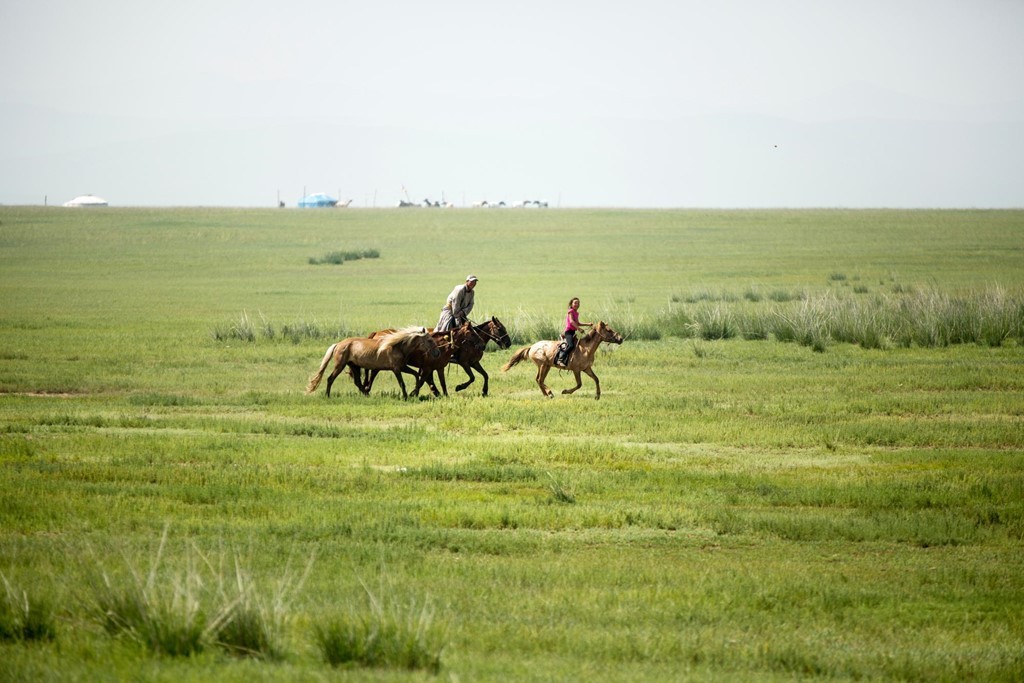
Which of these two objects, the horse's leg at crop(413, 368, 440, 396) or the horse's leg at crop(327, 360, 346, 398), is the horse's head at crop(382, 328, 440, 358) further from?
the horse's leg at crop(327, 360, 346, 398)

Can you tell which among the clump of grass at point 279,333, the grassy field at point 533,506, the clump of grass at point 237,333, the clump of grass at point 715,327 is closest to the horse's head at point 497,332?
the grassy field at point 533,506

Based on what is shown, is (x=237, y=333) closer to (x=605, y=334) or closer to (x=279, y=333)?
(x=279, y=333)

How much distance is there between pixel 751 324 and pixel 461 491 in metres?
20.0

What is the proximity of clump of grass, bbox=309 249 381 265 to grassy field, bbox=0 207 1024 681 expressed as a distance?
3363 centimetres

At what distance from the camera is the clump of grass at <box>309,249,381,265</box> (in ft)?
225

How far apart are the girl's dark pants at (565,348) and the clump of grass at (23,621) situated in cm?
1319

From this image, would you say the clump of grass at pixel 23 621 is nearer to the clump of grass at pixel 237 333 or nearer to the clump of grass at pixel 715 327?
the clump of grass at pixel 237 333

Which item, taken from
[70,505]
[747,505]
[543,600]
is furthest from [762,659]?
[70,505]

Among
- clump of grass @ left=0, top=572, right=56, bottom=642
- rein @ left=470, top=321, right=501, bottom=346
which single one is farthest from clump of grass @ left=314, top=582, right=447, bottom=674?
rein @ left=470, top=321, right=501, bottom=346

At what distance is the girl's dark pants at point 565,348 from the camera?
2061cm

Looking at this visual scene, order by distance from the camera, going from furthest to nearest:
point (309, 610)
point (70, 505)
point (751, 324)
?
point (751, 324) → point (70, 505) → point (309, 610)

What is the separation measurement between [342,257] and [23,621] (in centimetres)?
6422

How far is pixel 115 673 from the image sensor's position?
22.6 feet

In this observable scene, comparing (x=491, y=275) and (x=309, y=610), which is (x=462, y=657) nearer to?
(x=309, y=610)
